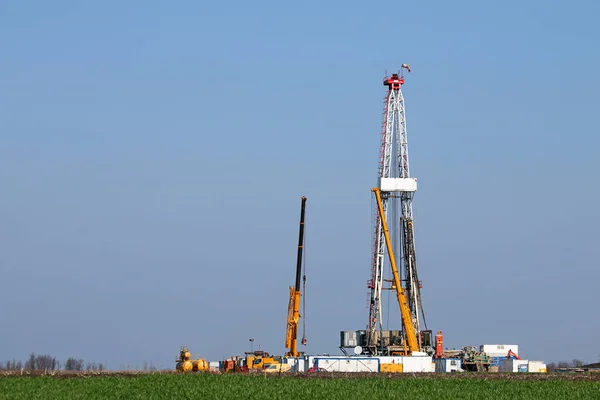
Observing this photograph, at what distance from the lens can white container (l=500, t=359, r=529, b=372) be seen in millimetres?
109125

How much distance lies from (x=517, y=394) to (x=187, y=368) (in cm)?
2725

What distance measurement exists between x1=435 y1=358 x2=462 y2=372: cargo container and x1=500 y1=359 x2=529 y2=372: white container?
35.5 ft

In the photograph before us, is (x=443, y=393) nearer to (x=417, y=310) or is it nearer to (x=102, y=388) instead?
(x=102, y=388)

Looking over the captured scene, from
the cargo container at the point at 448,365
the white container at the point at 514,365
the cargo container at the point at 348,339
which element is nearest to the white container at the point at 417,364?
the cargo container at the point at 448,365

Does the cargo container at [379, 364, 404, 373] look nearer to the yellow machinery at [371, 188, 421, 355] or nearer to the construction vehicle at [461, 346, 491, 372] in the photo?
the yellow machinery at [371, 188, 421, 355]

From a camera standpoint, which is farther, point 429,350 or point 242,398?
point 429,350

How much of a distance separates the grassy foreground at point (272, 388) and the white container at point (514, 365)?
4464 cm

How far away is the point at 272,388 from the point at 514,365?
192 feet

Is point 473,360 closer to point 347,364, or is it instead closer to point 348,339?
point 348,339

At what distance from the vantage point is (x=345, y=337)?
A: 11456 centimetres

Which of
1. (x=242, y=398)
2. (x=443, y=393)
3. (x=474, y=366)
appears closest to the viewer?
(x=242, y=398)

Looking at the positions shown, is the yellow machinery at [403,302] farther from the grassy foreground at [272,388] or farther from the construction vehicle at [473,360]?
the grassy foreground at [272,388]

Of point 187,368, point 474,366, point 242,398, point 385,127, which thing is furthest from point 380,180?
point 242,398

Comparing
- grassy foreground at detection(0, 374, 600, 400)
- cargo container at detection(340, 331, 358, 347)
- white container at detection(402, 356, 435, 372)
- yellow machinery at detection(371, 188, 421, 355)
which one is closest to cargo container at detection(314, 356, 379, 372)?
white container at detection(402, 356, 435, 372)
